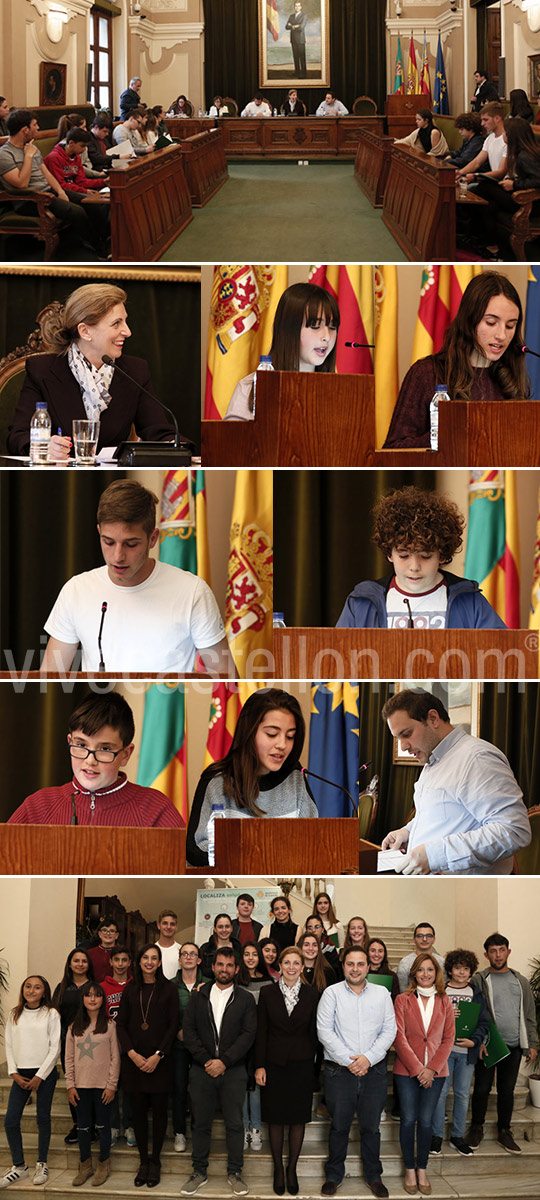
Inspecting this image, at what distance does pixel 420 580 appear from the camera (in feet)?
8.27

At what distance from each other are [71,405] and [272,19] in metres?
2.17

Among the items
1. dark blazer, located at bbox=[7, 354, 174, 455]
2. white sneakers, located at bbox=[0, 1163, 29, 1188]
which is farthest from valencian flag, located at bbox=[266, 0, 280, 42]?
white sneakers, located at bbox=[0, 1163, 29, 1188]

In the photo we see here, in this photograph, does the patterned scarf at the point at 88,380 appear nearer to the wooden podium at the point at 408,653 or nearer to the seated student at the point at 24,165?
the wooden podium at the point at 408,653

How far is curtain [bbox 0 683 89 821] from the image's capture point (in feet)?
8.94

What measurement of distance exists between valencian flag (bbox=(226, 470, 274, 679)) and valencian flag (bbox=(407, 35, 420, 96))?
223cm

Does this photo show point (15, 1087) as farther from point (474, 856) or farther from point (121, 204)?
point (121, 204)

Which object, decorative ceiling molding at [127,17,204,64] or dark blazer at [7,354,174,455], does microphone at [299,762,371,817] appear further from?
decorative ceiling molding at [127,17,204,64]

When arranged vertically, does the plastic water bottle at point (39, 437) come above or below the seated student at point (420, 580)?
above

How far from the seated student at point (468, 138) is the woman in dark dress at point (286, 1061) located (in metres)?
2.92

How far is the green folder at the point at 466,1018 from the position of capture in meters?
3.07

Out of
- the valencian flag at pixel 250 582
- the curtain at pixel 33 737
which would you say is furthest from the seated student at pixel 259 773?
the curtain at pixel 33 737

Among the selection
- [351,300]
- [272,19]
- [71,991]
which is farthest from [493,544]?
[272,19]

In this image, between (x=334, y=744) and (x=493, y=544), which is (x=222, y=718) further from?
(x=493, y=544)

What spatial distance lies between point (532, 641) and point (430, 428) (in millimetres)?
587
